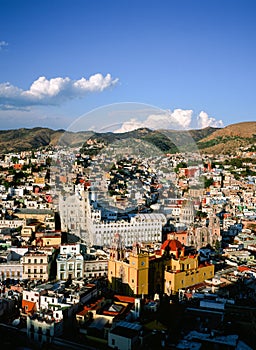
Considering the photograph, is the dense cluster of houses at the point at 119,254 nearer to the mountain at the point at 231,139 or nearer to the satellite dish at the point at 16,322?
the satellite dish at the point at 16,322

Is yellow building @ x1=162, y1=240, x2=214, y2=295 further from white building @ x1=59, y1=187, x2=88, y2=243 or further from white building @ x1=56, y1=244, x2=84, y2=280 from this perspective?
white building @ x1=59, y1=187, x2=88, y2=243

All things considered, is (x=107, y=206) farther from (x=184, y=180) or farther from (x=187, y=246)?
(x=184, y=180)

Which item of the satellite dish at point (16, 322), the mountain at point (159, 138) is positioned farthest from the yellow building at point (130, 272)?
the mountain at point (159, 138)

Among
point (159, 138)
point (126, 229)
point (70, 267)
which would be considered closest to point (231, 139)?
point (159, 138)

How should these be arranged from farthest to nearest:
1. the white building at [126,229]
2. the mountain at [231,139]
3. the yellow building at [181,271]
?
1. the mountain at [231,139]
2. the white building at [126,229]
3. the yellow building at [181,271]

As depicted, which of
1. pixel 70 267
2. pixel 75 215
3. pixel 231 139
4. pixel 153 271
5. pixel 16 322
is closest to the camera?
pixel 16 322

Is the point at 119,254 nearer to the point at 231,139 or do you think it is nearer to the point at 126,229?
the point at 126,229

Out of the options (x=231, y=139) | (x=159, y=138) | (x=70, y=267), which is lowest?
(x=70, y=267)

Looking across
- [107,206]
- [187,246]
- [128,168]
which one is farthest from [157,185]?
[187,246]

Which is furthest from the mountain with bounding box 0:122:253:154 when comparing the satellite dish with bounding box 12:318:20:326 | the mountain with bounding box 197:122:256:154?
the satellite dish with bounding box 12:318:20:326
